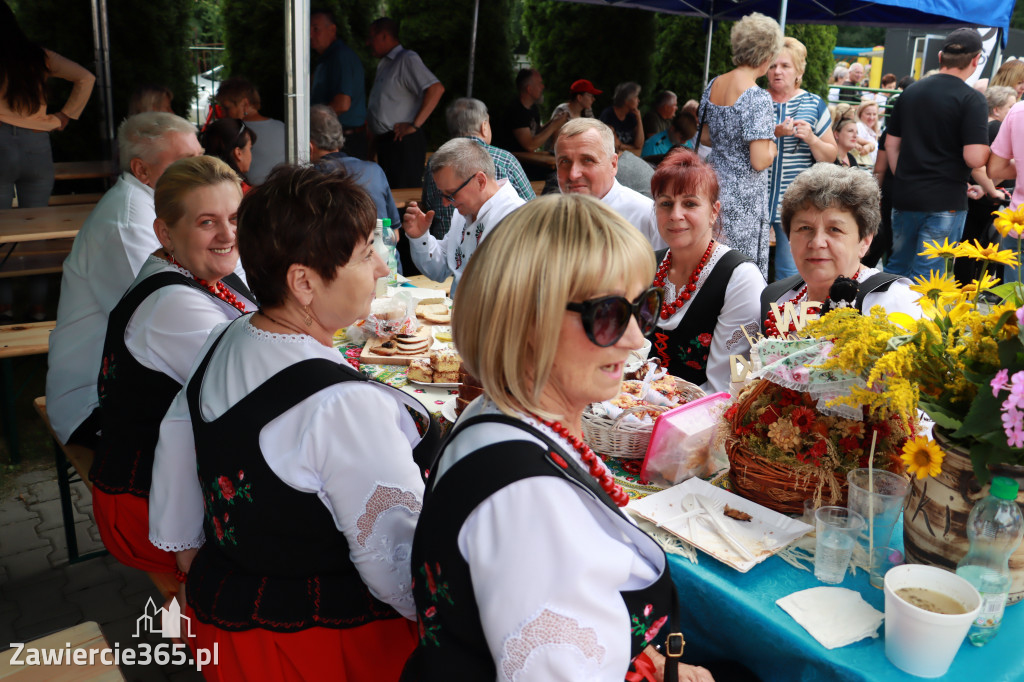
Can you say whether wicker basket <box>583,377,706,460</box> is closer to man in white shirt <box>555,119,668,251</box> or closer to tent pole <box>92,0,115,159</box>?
man in white shirt <box>555,119,668,251</box>

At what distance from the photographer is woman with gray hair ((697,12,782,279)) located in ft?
16.8

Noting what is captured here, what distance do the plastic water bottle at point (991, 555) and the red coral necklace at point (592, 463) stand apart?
679mm

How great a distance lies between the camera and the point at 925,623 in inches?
53.9

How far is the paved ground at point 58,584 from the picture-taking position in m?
3.04

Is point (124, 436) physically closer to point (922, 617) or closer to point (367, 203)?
point (367, 203)

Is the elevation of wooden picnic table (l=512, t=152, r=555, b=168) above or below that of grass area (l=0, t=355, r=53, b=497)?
above

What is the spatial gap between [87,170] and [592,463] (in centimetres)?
729

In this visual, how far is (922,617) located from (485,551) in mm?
791

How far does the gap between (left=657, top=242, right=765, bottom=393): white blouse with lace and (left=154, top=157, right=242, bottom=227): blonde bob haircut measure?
5.33ft

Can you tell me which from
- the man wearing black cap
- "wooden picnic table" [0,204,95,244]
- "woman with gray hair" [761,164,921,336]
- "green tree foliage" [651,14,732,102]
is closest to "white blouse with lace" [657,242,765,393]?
"woman with gray hair" [761,164,921,336]

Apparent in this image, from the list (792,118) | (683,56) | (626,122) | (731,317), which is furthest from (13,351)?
(683,56)

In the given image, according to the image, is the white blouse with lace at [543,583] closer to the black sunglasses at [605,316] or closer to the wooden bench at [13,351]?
the black sunglasses at [605,316]

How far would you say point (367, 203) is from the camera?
→ 1873 millimetres

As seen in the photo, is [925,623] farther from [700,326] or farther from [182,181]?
[182,181]
